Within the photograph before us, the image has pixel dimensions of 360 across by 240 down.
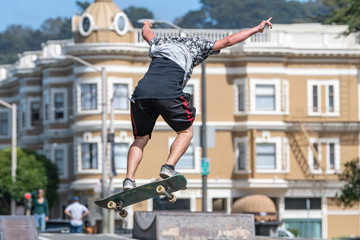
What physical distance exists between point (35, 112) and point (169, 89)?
2587 inches

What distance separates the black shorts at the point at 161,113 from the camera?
11016mm

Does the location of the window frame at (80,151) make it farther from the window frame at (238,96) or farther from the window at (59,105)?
the window frame at (238,96)

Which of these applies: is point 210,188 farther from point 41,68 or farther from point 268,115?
point 41,68

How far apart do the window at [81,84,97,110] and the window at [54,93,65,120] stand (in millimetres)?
3611

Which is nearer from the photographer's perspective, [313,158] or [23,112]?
[313,158]

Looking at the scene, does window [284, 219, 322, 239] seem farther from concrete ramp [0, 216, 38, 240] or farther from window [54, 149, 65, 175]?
concrete ramp [0, 216, 38, 240]

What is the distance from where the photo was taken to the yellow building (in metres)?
66.6

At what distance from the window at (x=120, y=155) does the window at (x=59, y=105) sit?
6492 mm

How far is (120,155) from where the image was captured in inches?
2596

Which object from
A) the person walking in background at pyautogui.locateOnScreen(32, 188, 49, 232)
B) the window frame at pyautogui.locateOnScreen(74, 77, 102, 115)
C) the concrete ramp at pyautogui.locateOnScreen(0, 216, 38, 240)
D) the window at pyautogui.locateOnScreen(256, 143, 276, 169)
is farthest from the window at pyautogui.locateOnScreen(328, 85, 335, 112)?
the concrete ramp at pyautogui.locateOnScreen(0, 216, 38, 240)

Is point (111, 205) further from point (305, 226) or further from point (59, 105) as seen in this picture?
point (59, 105)

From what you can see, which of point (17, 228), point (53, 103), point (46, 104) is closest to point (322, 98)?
point (53, 103)

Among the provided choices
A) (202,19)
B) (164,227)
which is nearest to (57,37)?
(202,19)

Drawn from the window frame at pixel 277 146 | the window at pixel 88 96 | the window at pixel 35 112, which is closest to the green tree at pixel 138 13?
the window at pixel 35 112
